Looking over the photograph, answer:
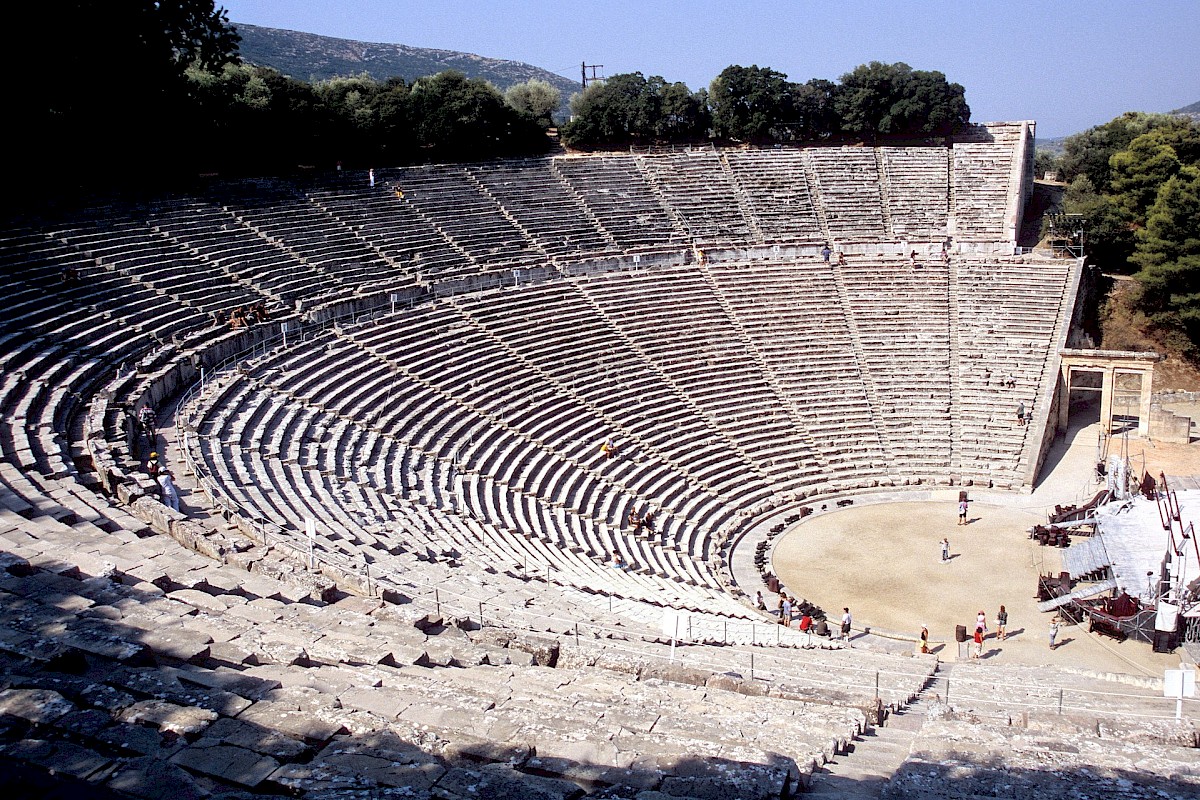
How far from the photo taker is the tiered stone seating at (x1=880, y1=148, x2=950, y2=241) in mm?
40219

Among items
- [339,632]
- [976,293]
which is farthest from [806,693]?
[976,293]

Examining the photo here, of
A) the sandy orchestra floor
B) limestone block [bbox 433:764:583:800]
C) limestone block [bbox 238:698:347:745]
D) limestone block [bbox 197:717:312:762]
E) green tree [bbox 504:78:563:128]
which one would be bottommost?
the sandy orchestra floor

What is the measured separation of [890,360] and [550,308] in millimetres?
12142

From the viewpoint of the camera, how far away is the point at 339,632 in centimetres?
967

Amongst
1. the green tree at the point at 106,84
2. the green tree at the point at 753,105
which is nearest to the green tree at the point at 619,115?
the green tree at the point at 753,105

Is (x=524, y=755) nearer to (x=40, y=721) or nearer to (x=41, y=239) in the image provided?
(x=40, y=721)

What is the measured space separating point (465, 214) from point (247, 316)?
13.7 m

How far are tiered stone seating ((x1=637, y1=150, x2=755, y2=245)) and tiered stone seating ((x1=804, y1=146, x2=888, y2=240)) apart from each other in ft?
13.2

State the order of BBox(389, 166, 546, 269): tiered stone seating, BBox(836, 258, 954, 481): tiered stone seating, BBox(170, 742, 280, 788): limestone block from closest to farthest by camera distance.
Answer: BBox(170, 742, 280, 788): limestone block → BBox(836, 258, 954, 481): tiered stone seating → BBox(389, 166, 546, 269): tiered stone seating

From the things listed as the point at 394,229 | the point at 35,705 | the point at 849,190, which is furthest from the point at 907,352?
the point at 35,705

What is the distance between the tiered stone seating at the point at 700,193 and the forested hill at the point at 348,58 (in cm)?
7209

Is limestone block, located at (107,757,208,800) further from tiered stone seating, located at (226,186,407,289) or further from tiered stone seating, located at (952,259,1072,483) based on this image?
tiered stone seating, located at (952,259,1072,483)

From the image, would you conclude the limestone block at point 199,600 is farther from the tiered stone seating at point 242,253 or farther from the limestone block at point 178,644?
the tiered stone seating at point 242,253

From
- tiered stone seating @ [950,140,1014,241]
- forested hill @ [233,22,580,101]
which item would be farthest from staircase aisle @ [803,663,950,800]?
forested hill @ [233,22,580,101]
